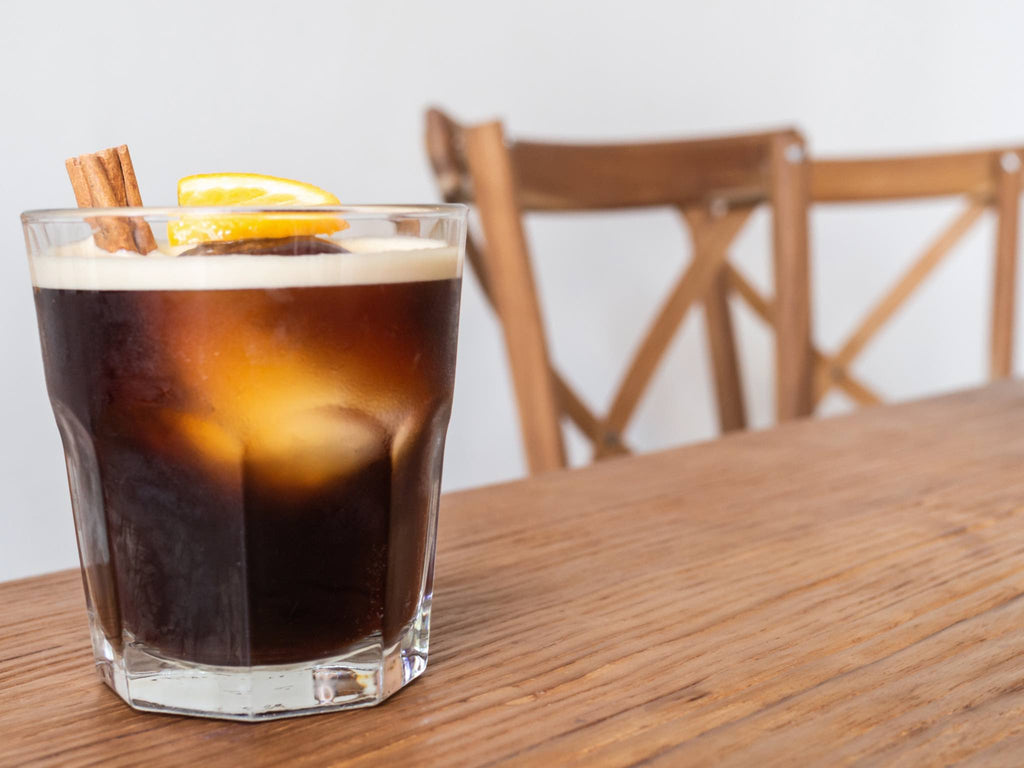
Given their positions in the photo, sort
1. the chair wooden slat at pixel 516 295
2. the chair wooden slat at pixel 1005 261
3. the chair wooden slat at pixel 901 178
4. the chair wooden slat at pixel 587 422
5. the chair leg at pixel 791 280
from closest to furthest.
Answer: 1. the chair wooden slat at pixel 516 295
2. the chair wooden slat at pixel 587 422
3. the chair leg at pixel 791 280
4. the chair wooden slat at pixel 901 178
5. the chair wooden slat at pixel 1005 261

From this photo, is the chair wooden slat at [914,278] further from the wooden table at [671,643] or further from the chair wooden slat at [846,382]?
the wooden table at [671,643]

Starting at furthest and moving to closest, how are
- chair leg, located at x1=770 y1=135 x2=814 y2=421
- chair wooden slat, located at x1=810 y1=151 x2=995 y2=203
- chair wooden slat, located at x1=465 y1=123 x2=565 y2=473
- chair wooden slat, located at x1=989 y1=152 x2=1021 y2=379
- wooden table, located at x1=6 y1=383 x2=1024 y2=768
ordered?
1. chair wooden slat, located at x1=989 y1=152 x2=1021 y2=379
2. chair wooden slat, located at x1=810 y1=151 x2=995 y2=203
3. chair leg, located at x1=770 y1=135 x2=814 y2=421
4. chair wooden slat, located at x1=465 y1=123 x2=565 y2=473
5. wooden table, located at x1=6 y1=383 x2=1024 y2=768

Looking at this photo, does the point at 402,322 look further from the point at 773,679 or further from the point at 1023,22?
the point at 1023,22

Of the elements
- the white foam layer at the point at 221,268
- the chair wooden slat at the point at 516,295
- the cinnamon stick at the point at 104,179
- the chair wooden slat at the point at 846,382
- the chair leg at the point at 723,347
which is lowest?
the chair wooden slat at the point at 846,382

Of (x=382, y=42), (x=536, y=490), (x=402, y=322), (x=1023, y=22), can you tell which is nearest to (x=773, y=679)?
(x=402, y=322)

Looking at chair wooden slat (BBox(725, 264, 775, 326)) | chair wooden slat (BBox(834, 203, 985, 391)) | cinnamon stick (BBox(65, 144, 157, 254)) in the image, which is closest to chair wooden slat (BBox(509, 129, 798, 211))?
chair wooden slat (BBox(725, 264, 775, 326))

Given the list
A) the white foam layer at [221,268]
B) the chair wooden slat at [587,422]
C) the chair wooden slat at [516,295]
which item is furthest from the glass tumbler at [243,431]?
the chair wooden slat at [587,422]

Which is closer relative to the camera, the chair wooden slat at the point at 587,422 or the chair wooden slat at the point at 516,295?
the chair wooden slat at the point at 516,295

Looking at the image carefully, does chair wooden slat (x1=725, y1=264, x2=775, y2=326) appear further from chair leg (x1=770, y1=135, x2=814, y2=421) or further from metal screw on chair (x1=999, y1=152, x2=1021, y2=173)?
metal screw on chair (x1=999, y1=152, x2=1021, y2=173)
